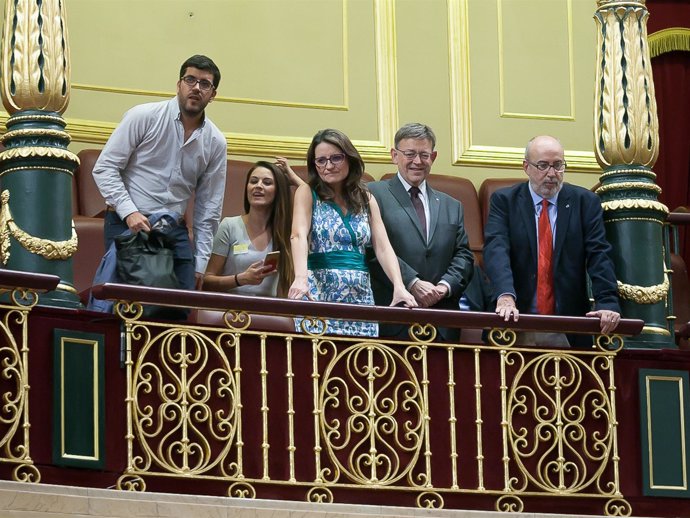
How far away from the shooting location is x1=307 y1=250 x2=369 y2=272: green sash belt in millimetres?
8477

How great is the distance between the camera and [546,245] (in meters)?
8.82

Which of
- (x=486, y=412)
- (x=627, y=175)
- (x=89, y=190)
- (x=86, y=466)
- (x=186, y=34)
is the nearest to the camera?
(x=86, y=466)

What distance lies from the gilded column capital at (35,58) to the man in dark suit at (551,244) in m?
2.10

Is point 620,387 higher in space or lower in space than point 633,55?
lower

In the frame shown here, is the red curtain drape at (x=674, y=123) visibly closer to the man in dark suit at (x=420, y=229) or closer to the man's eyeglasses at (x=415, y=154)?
the man in dark suit at (x=420, y=229)

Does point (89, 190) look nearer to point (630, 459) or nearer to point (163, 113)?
point (163, 113)

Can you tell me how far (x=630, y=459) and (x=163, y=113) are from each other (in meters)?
2.66

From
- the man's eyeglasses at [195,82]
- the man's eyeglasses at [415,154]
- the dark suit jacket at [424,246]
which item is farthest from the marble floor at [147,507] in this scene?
the man's eyeglasses at [195,82]

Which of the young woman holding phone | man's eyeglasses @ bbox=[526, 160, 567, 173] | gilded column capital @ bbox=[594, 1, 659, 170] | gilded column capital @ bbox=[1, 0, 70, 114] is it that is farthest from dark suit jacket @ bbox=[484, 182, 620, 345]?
gilded column capital @ bbox=[1, 0, 70, 114]

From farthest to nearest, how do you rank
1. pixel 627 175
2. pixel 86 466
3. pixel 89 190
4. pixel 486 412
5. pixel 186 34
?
pixel 186 34
pixel 89 190
pixel 627 175
pixel 486 412
pixel 86 466

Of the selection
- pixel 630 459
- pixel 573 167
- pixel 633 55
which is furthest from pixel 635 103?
pixel 573 167

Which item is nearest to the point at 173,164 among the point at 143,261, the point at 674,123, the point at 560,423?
the point at 143,261

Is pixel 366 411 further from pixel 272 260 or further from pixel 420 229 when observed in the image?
pixel 420 229

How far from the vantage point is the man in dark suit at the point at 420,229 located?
873 cm
